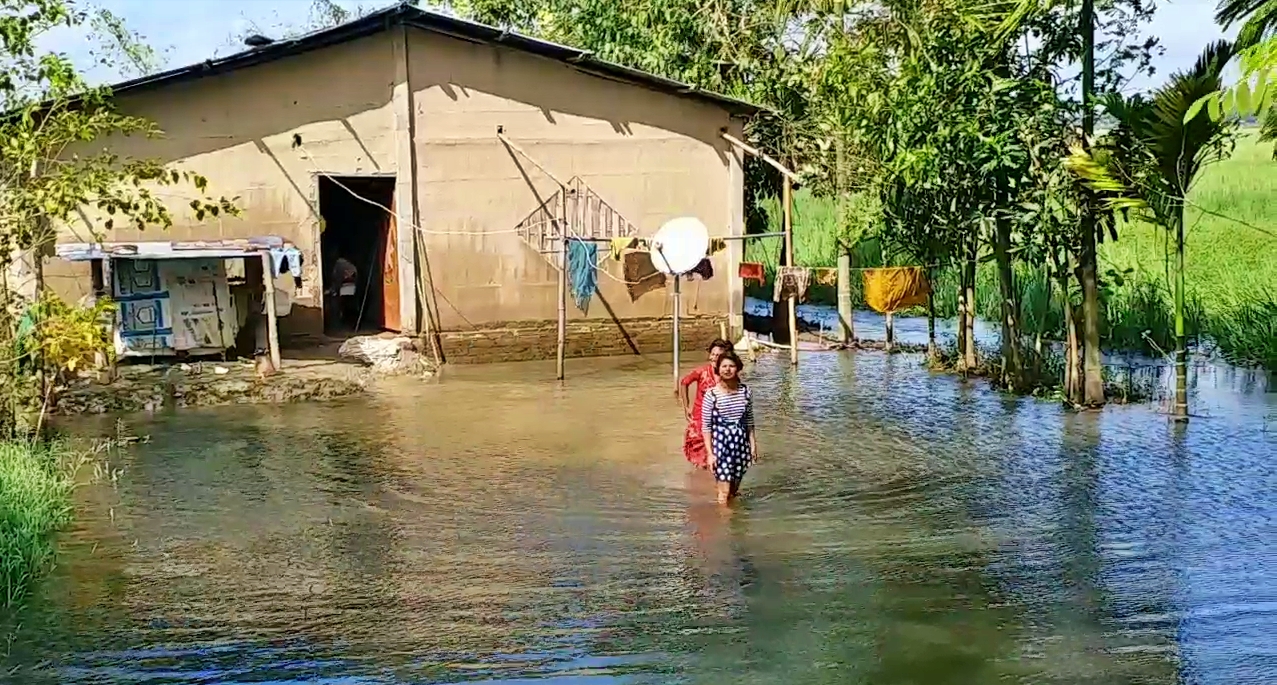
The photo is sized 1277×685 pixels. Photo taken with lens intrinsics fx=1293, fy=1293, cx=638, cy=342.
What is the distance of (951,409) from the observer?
45.4 feet

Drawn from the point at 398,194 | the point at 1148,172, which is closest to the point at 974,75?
the point at 1148,172

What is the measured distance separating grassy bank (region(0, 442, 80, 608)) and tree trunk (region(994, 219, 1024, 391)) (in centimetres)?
950

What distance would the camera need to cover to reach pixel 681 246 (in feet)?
46.7

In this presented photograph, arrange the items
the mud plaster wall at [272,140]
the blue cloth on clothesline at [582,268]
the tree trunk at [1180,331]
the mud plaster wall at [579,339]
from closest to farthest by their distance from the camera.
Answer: the tree trunk at [1180,331] < the mud plaster wall at [272,140] < the mud plaster wall at [579,339] < the blue cloth on clothesline at [582,268]

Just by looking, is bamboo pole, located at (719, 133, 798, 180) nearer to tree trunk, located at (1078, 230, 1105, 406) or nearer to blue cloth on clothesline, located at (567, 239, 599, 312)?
blue cloth on clothesline, located at (567, 239, 599, 312)

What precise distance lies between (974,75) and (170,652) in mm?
9750

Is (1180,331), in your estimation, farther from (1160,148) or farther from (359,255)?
(359,255)

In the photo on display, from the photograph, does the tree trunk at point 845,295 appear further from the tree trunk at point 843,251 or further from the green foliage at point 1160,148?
the green foliage at point 1160,148

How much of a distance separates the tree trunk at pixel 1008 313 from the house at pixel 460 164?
184 inches

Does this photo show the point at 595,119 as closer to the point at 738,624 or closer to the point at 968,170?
the point at 968,170

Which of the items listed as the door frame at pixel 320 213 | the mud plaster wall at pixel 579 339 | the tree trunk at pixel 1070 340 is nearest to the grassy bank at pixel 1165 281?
the tree trunk at pixel 1070 340

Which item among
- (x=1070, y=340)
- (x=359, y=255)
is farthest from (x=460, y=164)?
(x=1070, y=340)

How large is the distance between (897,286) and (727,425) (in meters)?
8.17

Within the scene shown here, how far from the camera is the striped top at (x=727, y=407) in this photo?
9406 mm
